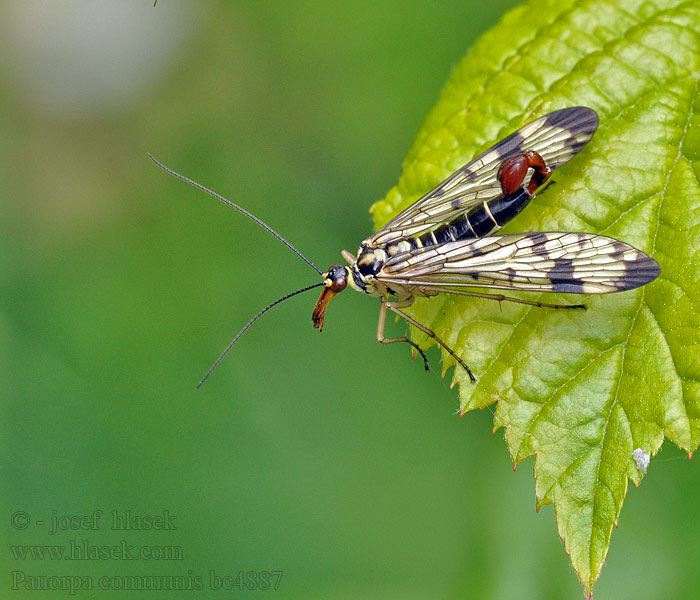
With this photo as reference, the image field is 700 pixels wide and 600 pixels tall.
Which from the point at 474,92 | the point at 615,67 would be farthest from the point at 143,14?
the point at 615,67

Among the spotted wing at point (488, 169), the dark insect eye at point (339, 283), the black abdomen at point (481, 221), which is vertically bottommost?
the black abdomen at point (481, 221)

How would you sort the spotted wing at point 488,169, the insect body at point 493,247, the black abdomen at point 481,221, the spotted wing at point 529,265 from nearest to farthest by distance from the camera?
the spotted wing at point 529,265, the insect body at point 493,247, the spotted wing at point 488,169, the black abdomen at point 481,221

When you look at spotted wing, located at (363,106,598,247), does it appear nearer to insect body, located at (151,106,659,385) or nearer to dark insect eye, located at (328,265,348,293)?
insect body, located at (151,106,659,385)

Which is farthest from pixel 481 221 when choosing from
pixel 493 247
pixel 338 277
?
pixel 338 277

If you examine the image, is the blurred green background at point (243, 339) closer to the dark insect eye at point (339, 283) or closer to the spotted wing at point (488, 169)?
the dark insect eye at point (339, 283)

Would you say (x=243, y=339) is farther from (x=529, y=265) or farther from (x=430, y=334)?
(x=529, y=265)

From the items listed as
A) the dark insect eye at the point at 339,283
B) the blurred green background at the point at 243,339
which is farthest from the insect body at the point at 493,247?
the blurred green background at the point at 243,339
